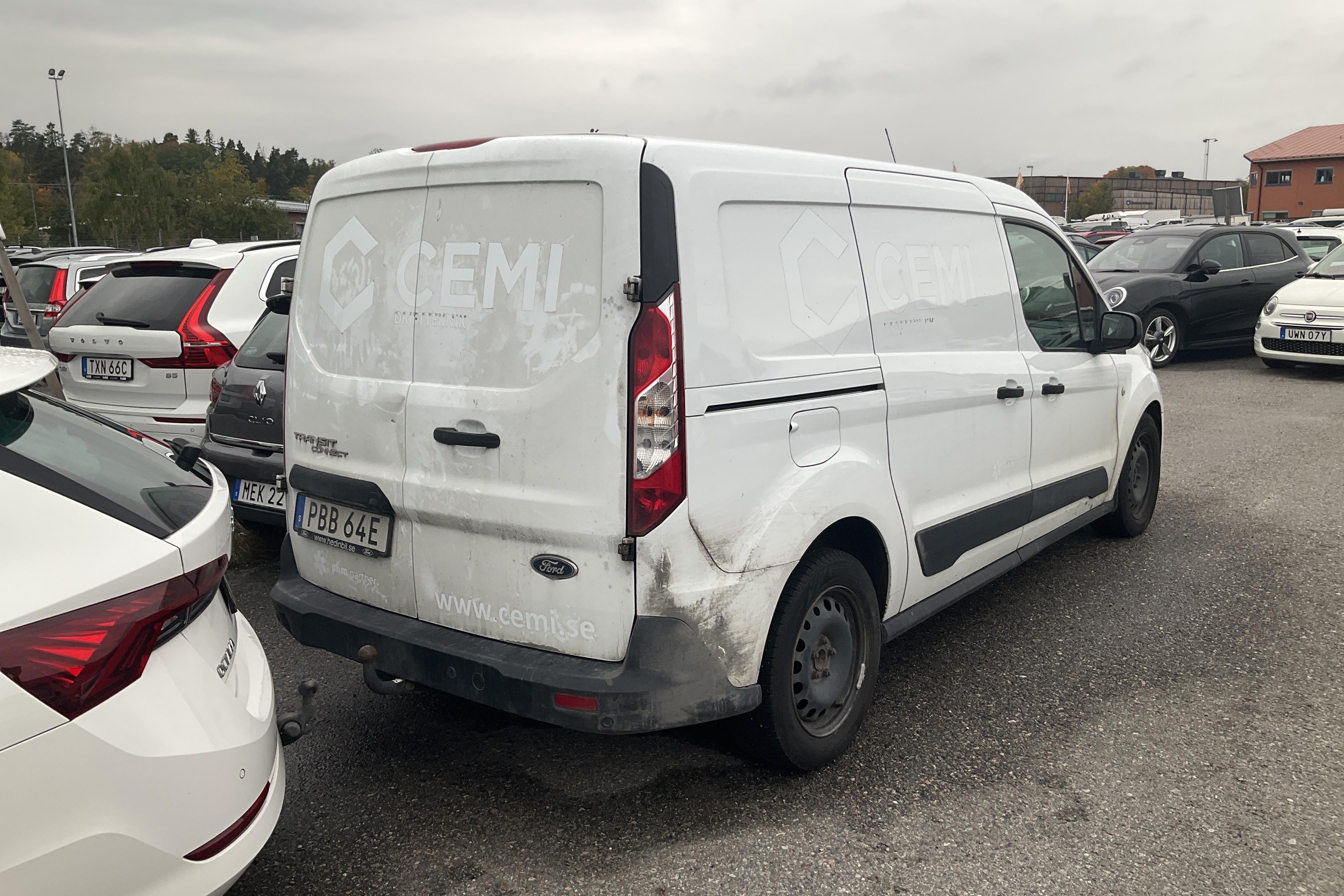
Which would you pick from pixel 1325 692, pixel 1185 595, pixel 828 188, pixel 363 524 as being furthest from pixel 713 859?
pixel 1185 595

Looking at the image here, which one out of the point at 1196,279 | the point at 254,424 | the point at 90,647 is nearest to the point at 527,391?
the point at 90,647

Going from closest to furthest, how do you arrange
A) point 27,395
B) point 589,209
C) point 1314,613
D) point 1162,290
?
1. point 27,395
2. point 589,209
3. point 1314,613
4. point 1162,290

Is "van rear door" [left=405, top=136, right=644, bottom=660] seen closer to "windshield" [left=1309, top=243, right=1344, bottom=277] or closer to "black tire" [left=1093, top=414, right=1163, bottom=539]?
"black tire" [left=1093, top=414, right=1163, bottom=539]

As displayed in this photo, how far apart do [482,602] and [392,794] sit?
0.81 metres

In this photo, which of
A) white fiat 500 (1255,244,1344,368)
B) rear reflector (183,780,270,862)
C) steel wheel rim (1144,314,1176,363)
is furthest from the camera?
steel wheel rim (1144,314,1176,363)

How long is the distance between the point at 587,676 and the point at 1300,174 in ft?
265

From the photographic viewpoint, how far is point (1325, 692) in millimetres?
3971

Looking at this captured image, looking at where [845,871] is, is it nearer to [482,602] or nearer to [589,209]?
[482,602]

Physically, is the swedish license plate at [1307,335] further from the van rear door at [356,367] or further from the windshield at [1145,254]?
the van rear door at [356,367]

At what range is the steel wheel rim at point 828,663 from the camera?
10.7 ft

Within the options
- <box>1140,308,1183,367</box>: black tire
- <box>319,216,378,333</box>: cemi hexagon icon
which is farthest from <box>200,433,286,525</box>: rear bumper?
<box>1140,308,1183,367</box>: black tire

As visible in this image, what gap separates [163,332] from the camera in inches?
240

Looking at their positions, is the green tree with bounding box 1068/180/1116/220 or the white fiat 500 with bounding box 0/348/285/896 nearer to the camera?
the white fiat 500 with bounding box 0/348/285/896

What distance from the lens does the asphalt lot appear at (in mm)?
2834
